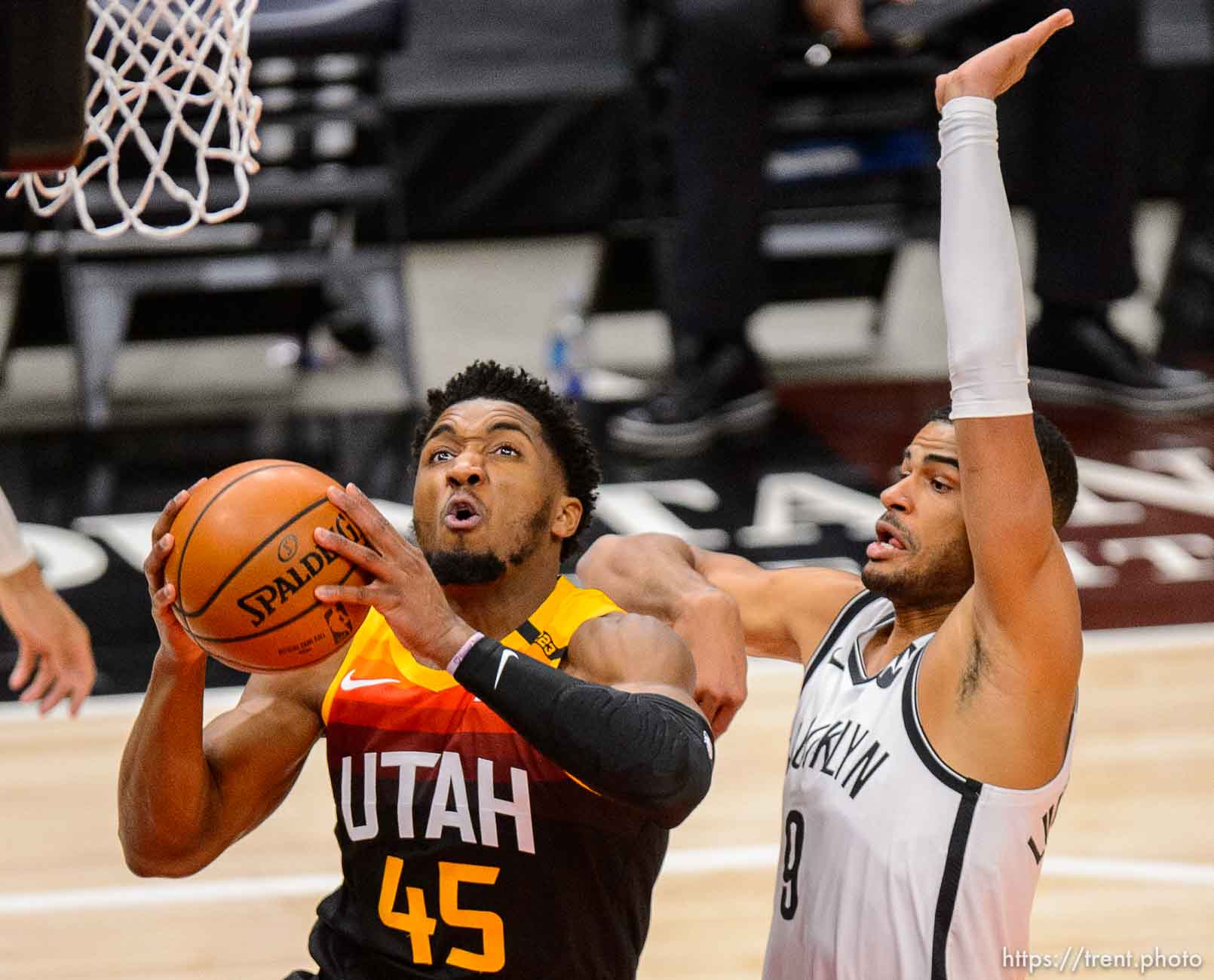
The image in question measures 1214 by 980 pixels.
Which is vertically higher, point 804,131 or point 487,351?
Answer: point 804,131

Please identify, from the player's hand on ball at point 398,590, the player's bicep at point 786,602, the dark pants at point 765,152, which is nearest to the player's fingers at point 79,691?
the player's hand on ball at point 398,590

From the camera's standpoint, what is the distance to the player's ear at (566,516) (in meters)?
3.10

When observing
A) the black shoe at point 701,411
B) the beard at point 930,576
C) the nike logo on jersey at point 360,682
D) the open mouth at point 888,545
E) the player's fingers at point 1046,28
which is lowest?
the black shoe at point 701,411

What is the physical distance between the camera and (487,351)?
8.97 meters

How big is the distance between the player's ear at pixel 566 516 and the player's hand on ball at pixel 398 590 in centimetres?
50

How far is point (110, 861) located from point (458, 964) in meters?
1.92

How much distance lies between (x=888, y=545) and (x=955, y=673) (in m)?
0.30

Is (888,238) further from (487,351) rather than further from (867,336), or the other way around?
(487,351)

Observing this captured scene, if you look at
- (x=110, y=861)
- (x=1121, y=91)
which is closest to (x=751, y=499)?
(x=1121, y=91)

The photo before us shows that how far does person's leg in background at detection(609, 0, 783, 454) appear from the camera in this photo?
7.28 metres

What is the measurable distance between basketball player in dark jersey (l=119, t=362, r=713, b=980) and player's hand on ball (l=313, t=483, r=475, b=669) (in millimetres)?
140

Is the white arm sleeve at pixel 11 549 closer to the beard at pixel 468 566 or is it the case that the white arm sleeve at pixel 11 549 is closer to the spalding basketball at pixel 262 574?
the spalding basketball at pixel 262 574

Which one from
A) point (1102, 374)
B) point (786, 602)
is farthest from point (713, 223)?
point (786, 602)

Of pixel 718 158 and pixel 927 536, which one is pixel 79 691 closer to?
pixel 927 536
